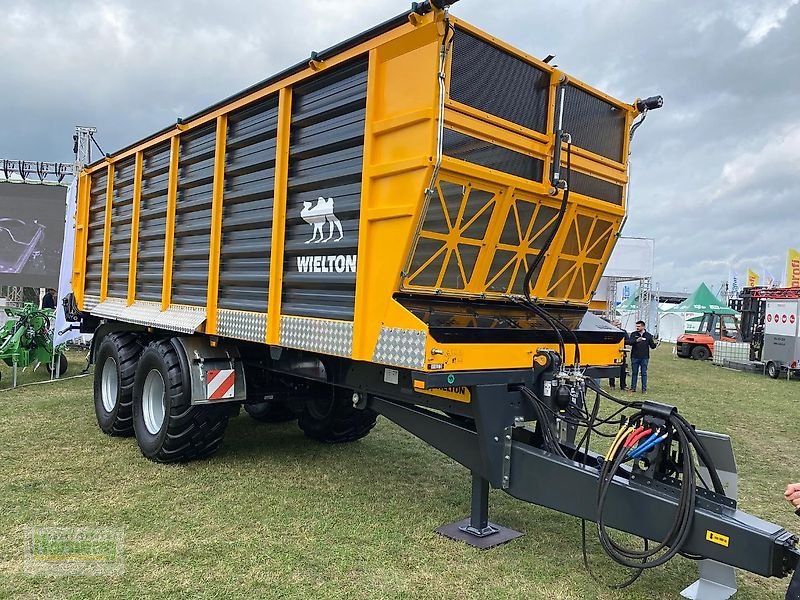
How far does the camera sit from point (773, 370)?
17.0 m

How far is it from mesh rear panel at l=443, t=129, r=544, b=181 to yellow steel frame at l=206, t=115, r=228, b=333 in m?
2.30

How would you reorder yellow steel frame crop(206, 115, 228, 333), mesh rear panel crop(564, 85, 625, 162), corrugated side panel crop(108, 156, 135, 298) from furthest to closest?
1. corrugated side panel crop(108, 156, 135, 298)
2. yellow steel frame crop(206, 115, 228, 333)
3. mesh rear panel crop(564, 85, 625, 162)

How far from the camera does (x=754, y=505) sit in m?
5.03

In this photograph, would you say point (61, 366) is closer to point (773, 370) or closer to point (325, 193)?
point (325, 193)

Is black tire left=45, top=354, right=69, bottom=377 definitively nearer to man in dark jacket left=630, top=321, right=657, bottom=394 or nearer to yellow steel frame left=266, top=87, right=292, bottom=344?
yellow steel frame left=266, top=87, right=292, bottom=344

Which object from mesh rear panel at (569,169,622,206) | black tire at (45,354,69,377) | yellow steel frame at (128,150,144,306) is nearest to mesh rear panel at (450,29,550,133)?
mesh rear panel at (569,169,622,206)

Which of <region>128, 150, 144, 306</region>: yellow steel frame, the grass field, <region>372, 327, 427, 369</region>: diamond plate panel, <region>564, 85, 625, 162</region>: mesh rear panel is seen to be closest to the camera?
<region>372, 327, 427, 369</region>: diamond plate panel

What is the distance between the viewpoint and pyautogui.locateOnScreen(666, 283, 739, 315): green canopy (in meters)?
24.7

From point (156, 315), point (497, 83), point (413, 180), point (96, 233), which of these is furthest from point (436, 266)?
point (96, 233)

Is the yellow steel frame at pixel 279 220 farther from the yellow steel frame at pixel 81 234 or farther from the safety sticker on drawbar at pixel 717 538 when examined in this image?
the yellow steel frame at pixel 81 234

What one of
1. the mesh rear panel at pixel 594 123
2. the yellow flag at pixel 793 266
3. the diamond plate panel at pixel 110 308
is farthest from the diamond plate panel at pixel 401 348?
the yellow flag at pixel 793 266

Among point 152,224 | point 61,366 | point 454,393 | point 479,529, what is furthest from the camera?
point 61,366

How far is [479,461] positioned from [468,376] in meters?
0.56

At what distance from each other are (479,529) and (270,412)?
357 centimetres
